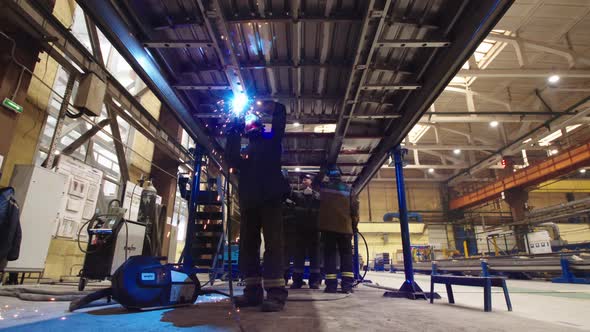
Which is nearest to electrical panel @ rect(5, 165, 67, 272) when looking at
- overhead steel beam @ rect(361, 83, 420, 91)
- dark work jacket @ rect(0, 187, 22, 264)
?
dark work jacket @ rect(0, 187, 22, 264)

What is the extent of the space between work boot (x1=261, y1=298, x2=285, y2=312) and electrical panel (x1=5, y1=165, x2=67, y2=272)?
4383 mm

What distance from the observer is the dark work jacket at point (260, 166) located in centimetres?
271

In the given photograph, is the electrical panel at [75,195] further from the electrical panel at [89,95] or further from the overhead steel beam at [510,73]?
the overhead steel beam at [510,73]

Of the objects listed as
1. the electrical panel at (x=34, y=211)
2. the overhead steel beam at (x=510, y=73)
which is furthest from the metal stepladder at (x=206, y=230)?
the overhead steel beam at (x=510, y=73)

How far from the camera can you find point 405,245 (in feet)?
14.0

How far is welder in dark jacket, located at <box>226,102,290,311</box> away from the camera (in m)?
2.65

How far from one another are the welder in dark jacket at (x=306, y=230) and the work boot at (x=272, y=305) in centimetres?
281

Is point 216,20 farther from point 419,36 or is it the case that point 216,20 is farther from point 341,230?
point 341,230

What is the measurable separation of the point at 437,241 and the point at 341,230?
20908 millimetres

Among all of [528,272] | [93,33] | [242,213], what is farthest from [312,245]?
[528,272]

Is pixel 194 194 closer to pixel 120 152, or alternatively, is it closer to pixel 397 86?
pixel 397 86

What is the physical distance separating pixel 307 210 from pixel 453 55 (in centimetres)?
358

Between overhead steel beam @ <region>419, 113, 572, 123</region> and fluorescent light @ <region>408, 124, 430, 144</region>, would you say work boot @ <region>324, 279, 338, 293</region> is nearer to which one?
overhead steel beam @ <region>419, 113, 572, 123</region>

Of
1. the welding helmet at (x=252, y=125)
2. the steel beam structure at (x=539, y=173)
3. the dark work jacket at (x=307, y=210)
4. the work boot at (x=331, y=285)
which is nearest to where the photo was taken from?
the welding helmet at (x=252, y=125)
